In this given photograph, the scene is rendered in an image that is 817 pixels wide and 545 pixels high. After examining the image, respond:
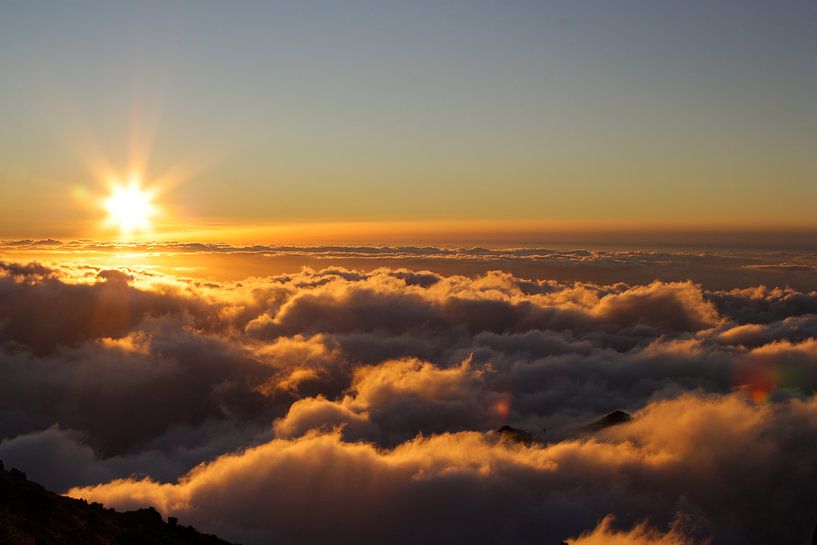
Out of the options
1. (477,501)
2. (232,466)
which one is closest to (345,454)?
(232,466)

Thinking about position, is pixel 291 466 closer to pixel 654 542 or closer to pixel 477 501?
pixel 477 501

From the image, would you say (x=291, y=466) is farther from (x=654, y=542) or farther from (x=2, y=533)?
(x=2, y=533)

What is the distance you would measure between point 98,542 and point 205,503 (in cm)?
9275

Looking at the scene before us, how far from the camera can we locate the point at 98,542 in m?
28.4

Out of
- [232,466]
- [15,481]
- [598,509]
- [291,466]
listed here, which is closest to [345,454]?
[291,466]

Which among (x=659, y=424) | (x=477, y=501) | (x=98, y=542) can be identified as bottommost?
(x=659, y=424)

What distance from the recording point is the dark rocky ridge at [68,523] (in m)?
25.0

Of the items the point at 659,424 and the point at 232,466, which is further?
the point at 659,424

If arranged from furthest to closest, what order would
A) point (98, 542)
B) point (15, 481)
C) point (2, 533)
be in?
point (15, 481)
point (98, 542)
point (2, 533)

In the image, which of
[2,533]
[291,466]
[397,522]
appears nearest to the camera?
[2,533]

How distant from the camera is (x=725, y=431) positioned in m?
174

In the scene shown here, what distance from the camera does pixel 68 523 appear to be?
2911 cm

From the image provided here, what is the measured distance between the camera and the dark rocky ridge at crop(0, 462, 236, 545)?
25047mm

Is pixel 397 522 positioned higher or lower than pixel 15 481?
lower
